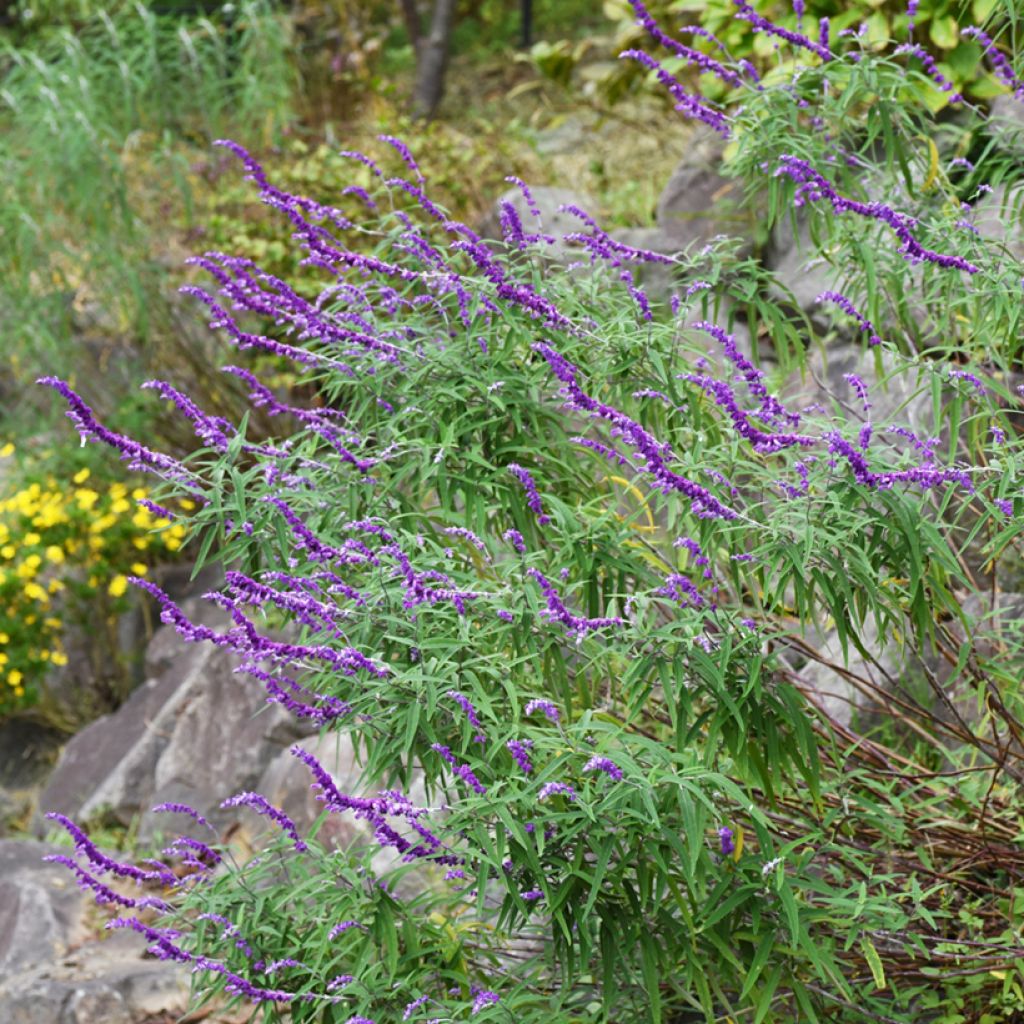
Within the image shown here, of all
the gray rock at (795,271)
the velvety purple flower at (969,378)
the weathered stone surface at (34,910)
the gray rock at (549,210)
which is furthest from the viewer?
the gray rock at (549,210)

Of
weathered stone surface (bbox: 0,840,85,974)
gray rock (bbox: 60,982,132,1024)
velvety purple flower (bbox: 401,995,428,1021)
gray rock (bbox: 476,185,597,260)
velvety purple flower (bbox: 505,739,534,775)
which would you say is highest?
velvety purple flower (bbox: 505,739,534,775)

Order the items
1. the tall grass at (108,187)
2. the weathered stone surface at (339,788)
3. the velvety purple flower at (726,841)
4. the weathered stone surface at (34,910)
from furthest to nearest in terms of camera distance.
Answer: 1. the tall grass at (108,187)
2. the weathered stone surface at (34,910)
3. the weathered stone surface at (339,788)
4. the velvety purple flower at (726,841)

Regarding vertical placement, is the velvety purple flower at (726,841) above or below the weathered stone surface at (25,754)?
above

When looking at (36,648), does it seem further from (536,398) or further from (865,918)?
(865,918)

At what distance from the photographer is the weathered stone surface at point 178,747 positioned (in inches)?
217

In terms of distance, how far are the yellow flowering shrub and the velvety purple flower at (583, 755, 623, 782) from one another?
14.3ft

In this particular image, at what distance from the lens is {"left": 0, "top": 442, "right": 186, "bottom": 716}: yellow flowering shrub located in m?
6.31

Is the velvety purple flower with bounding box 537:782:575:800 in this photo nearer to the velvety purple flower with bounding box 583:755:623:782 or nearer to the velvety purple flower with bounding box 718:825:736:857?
the velvety purple flower with bounding box 583:755:623:782

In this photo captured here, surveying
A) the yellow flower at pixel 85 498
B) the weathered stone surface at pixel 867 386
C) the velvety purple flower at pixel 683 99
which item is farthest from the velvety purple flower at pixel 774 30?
the yellow flower at pixel 85 498

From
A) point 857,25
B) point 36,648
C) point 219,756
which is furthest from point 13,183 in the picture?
point 857,25

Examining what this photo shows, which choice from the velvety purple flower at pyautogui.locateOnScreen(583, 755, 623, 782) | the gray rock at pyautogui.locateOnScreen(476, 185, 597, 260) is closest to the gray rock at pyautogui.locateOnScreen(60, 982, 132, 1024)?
the velvety purple flower at pyautogui.locateOnScreen(583, 755, 623, 782)

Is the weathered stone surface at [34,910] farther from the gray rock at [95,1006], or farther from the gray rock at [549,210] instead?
the gray rock at [549,210]

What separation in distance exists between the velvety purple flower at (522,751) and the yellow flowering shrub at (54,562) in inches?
166

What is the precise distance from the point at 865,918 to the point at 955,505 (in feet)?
5.26
